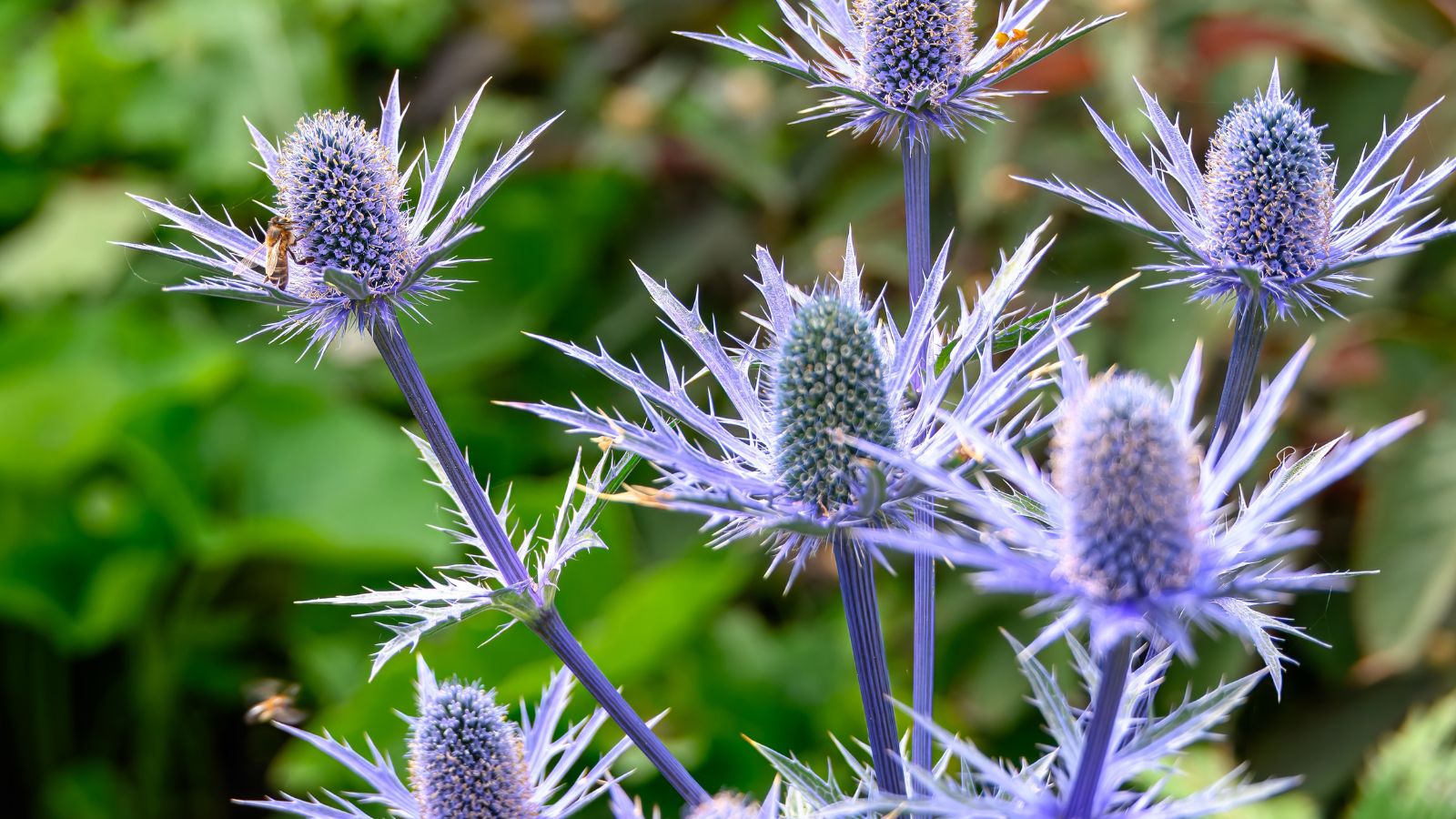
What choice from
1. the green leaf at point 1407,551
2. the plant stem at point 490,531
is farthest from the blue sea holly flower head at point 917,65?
the green leaf at point 1407,551

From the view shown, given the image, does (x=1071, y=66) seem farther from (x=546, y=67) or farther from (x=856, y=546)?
(x=856, y=546)

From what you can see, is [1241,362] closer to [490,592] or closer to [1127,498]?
[1127,498]

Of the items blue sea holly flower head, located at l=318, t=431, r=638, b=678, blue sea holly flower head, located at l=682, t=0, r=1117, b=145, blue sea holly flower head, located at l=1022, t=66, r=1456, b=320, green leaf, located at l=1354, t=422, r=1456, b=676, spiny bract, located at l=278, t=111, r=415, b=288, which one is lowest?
green leaf, located at l=1354, t=422, r=1456, b=676

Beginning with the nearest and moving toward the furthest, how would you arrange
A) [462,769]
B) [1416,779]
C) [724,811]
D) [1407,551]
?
1. [724,811]
2. [462,769]
3. [1416,779]
4. [1407,551]

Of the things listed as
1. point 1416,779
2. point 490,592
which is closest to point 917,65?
point 490,592

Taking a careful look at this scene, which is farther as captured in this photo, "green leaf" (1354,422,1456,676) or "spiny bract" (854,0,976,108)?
"green leaf" (1354,422,1456,676)

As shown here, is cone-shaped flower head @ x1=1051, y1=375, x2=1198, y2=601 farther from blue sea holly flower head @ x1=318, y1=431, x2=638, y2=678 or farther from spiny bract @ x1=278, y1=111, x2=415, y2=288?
spiny bract @ x1=278, y1=111, x2=415, y2=288

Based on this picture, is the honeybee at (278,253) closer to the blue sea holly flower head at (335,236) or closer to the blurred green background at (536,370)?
the blue sea holly flower head at (335,236)

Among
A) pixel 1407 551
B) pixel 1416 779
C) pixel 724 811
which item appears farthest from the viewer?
pixel 1407 551

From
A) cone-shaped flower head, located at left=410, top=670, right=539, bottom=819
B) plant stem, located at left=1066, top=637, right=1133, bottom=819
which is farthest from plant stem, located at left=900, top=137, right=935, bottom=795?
cone-shaped flower head, located at left=410, top=670, right=539, bottom=819
